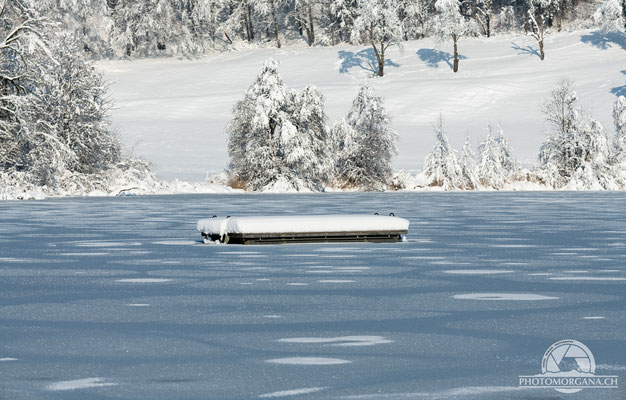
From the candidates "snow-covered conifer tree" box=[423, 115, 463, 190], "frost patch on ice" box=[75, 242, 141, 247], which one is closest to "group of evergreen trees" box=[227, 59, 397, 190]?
"snow-covered conifer tree" box=[423, 115, 463, 190]

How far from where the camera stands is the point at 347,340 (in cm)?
716

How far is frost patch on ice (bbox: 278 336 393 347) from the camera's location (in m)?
7.04

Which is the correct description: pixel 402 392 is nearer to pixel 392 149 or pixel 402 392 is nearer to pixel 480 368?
pixel 480 368

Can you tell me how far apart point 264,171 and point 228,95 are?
2665 centimetres

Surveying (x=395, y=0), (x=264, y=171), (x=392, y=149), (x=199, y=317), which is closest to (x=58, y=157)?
(x=264, y=171)

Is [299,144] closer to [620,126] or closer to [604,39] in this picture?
[620,126]

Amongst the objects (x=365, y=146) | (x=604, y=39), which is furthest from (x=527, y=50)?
(x=365, y=146)

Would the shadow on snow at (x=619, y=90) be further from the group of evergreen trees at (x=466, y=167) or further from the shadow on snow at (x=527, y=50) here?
the group of evergreen trees at (x=466, y=167)

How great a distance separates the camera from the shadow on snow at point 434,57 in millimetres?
75250

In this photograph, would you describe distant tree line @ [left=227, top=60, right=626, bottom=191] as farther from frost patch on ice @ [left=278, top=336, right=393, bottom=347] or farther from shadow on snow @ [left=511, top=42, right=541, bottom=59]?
frost patch on ice @ [left=278, top=336, right=393, bottom=347]

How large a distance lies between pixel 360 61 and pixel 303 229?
62.7 m

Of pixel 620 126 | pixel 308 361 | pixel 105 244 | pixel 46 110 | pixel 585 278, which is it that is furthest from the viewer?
pixel 620 126

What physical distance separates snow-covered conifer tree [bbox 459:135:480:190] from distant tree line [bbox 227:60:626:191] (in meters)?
0.04

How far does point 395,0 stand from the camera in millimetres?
76188
